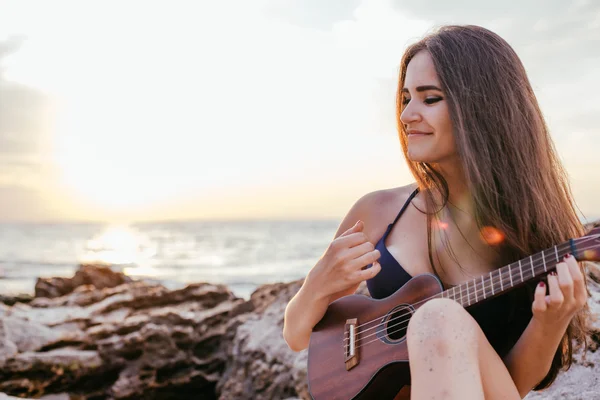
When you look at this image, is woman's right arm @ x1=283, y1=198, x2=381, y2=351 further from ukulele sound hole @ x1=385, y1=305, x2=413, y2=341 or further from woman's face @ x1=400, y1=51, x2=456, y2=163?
woman's face @ x1=400, y1=51, x2=456, y2=163

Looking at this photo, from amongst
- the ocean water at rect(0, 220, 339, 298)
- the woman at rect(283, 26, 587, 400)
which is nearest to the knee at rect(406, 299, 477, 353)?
the woman at rect(283, 26, 587, 400)

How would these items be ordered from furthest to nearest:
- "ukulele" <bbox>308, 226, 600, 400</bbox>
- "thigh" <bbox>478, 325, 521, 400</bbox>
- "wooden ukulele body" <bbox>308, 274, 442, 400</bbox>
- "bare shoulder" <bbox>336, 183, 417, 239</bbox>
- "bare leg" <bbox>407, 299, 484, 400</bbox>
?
"bare shoulder" <bbox>336, 183, 417, 239</bbox> → "wooden ukulele body" <bbox>308, 274, 442, 400</bbox> → "ukulele" <bbox>308, 226, 600, 400</bbox> → "thigh" <bbox>478, 325, 521, 400</bbox> → "bare leg" <bbox>407, 299, 484, 400</bbox>

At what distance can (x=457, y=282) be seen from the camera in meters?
2.27

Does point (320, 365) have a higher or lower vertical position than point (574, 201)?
lower

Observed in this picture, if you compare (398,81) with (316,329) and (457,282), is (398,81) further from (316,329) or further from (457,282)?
(316,329)

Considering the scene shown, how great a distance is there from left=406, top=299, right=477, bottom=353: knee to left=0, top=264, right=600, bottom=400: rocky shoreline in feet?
6.95

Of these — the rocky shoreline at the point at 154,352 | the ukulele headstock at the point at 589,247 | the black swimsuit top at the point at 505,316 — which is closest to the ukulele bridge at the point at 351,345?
the black swimsuit top at the point at 505,316

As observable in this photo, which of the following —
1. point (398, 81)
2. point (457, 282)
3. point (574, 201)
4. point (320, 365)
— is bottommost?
point (320, 365)

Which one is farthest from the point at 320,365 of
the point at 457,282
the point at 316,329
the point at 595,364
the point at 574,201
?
the point at 595,364

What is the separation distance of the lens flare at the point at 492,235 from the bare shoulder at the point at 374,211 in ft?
1.45

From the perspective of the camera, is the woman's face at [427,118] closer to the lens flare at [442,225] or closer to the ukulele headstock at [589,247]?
the lens flare at [442,225]

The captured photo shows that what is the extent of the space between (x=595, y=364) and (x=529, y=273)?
4.97 ft

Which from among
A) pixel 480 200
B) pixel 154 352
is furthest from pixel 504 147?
pixel 154 352

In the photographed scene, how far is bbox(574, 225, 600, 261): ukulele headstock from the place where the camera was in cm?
161
